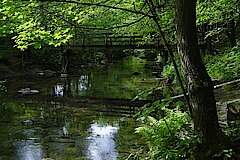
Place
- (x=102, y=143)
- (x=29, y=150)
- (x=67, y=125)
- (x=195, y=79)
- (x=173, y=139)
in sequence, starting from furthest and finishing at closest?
(x=67, y=125) < (x=102, y=143) < (x=29, y=150) < (x=173, y=139) < (x=195, y=79)

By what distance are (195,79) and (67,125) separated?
268 inches

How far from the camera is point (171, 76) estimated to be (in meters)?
15.1

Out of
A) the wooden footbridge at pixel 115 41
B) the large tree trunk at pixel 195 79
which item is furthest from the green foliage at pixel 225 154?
the wooden footbridge at pixel 115 41

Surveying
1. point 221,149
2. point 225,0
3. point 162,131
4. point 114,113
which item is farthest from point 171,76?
point 221,149

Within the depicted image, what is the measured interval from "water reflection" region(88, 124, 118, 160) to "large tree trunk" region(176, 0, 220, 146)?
379cm

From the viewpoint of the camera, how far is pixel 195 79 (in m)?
3.00

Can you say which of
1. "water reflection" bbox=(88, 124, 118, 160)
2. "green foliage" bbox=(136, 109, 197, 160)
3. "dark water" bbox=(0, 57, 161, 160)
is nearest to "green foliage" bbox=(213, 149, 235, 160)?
"green foliage" bbox=(136, 109, 197, 160)

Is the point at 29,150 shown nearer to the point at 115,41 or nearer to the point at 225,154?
the point at 225,154

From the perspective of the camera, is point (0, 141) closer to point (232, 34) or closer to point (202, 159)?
point (202, 159)

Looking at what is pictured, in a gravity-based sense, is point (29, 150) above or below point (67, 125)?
below

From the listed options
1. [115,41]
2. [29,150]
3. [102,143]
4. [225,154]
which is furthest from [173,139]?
[115,41]

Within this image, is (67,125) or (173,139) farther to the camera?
(67,125)

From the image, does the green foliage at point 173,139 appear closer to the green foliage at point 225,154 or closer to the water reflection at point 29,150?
the green foliage at point 225,154

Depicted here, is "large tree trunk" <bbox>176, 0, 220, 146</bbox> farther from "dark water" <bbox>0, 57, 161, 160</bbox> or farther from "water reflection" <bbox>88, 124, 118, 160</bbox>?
"water reflection" <bbox>88, 124, 118, 160</bbox>
